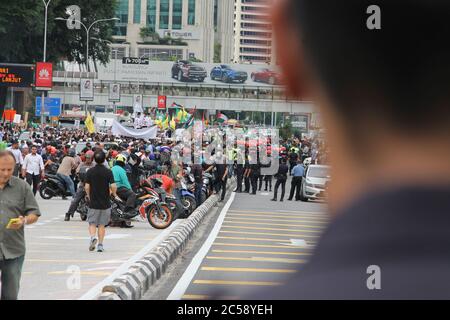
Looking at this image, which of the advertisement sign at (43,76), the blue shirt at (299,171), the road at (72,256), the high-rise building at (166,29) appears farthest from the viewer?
the high-rise building at (166,29)

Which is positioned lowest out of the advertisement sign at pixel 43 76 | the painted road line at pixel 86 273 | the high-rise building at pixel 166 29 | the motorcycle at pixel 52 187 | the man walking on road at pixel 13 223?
the motorcycle at pixel 52 187

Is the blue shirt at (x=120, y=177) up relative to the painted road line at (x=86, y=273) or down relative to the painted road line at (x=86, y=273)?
up

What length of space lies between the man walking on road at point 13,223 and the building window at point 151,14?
159 metres

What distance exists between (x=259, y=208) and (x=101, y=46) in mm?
46623

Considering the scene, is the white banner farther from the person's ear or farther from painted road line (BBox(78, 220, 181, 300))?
the person's ear

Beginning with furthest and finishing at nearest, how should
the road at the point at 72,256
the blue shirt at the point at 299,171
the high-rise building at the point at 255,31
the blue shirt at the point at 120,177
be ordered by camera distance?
the blue shirt at the point at 299,171 < the blue shirt at the point at 120,177 < the road at the point at 72,256 < the high-rise building at the point at 255,31

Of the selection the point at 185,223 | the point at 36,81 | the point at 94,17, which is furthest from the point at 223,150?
the point at 94,17

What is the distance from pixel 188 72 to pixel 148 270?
87.3 metres

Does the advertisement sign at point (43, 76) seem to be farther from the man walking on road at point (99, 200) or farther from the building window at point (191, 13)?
the building window at point (191, 13)

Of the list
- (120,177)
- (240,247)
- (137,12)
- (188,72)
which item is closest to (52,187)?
(120,177)

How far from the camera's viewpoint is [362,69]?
4.15 ft

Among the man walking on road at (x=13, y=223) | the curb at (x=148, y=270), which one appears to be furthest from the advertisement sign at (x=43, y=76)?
the man walking on road at (x=13, y=223)

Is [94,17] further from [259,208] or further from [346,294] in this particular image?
[346,294]

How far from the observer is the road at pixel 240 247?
55.2 inches
